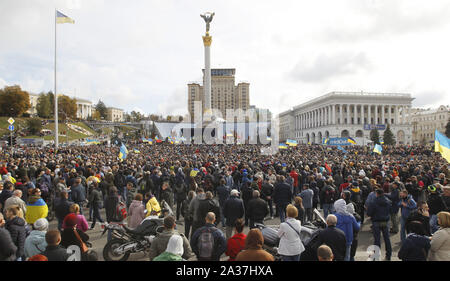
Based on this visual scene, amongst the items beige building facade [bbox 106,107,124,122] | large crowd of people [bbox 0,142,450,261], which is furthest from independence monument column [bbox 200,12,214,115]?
beige building facade [bbox 106,107,124,122]

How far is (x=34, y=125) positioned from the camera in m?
66.1

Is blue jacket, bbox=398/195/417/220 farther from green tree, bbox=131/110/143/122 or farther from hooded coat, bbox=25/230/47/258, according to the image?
green tree, bbox=131/110/143/122

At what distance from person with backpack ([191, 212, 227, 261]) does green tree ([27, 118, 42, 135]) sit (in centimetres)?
7655

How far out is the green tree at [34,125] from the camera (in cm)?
6575

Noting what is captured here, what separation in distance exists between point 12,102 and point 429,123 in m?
142

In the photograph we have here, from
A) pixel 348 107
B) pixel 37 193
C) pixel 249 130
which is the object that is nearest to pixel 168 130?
pixel 249 130

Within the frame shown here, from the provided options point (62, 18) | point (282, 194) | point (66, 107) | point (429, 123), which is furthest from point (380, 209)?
point (429, 123)

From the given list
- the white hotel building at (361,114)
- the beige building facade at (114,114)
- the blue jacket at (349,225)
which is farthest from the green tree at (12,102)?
the blue jacket at (349,225)

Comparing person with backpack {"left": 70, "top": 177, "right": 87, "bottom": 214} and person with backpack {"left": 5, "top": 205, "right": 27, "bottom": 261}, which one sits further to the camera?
person with backpack {"left": 70, "top": 177, "right": 87, "bottom": 214}

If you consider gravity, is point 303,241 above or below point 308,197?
below

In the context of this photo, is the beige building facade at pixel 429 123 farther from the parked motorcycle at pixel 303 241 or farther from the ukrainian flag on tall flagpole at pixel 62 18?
the parked motorcycle at pixel 303 241

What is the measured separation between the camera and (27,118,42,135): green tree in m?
65.8

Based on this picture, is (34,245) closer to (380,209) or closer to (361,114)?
(380,209)
